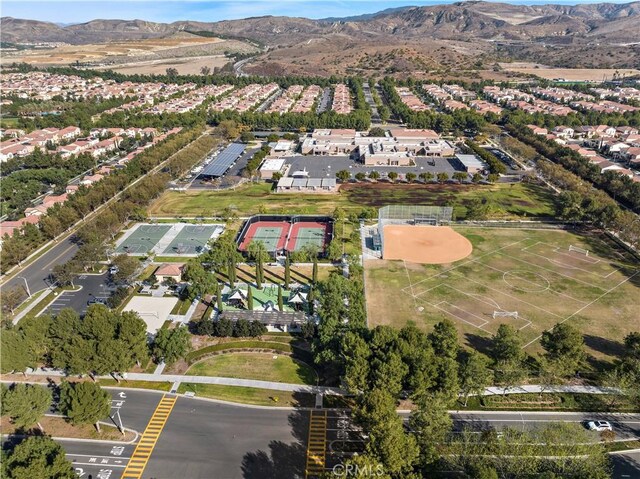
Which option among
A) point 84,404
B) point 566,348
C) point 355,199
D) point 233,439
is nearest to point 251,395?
point 233,439

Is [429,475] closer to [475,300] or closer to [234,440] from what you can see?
[234,440]

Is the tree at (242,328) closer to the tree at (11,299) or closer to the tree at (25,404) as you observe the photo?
the tree at (25,404)

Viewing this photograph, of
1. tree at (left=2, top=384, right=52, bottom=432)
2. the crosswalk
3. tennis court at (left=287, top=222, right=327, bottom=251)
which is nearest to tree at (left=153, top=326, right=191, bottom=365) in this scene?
tree at (left=2, top=384, right=52, bottom=432)

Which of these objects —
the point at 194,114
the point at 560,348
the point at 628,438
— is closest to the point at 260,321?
the point at 560,348

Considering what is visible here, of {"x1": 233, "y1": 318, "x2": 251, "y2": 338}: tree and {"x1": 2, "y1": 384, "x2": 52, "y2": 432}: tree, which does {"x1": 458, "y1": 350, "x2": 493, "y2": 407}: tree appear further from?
{"x1": 2, "y1": 384, "x2": 52, "y2": 432}: tree

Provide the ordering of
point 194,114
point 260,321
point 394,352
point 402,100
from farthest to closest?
point 402,100
point 194,114
point 260,321
point 394,352

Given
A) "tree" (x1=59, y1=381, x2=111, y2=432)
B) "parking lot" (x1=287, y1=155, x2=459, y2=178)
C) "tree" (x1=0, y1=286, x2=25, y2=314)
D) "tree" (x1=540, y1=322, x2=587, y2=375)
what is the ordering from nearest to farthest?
1. "tree" (x1=59, y1=381, x2=111, y2=432)
2. "tree" (x1=540, y1=322, x2=587, y2=375)
3. "tree" (x1=0, y1=286, x2=25, y2=314)
4. "parking lot" (x1=287, y1=155, x2=459, y2=178)
